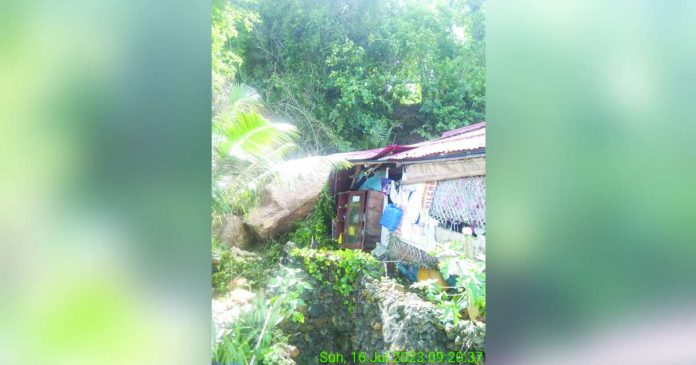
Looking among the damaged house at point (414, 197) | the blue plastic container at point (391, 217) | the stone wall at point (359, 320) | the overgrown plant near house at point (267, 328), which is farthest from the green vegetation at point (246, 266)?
the blue plastic container at point (391, 217)

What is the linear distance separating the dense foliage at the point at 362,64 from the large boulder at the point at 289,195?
10.5 inches

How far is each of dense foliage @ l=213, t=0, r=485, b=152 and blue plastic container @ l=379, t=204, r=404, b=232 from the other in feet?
2.58

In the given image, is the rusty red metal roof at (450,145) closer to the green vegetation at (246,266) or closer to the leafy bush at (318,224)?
the leafy bush at (318,224)

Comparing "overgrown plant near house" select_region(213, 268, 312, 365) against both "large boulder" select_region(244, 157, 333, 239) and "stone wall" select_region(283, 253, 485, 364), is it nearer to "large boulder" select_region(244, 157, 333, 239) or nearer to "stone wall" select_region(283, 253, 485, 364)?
"stone wall" select_region(283, 253, 485, 364)

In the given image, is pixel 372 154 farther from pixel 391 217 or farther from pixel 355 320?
pixel 355 320

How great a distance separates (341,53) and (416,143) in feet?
4.45

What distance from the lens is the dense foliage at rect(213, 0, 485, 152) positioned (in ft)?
17.6

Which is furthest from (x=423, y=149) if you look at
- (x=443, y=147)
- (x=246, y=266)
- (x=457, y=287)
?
(x=246, y=266)

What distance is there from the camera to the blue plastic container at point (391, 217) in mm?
5035

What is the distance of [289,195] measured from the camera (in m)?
5.12
